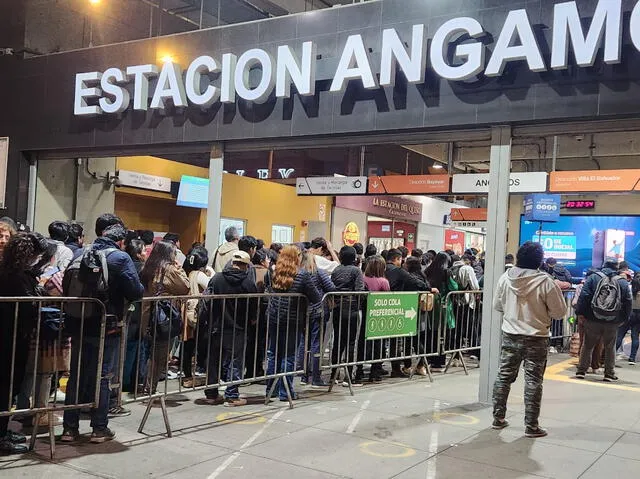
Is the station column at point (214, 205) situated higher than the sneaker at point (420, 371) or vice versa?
the station column at point (214, 205)

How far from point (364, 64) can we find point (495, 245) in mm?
2863

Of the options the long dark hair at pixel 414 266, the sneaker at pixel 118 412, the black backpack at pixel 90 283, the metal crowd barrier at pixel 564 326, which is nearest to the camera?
the black backpack at pixel 90 283

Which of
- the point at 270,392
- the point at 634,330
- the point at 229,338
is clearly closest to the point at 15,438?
the point at 229,338

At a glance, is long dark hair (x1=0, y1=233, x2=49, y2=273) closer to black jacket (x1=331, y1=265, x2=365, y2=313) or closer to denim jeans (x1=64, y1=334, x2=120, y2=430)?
denim jeans (x1=64, y1=334, x2=120, y2=430)

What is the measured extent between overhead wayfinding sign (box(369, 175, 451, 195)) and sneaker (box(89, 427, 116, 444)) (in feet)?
29.5

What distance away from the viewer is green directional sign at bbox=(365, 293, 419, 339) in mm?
7875

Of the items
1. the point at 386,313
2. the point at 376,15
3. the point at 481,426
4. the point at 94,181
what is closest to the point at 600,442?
the point at 481,426

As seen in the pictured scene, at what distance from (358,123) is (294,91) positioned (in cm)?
117

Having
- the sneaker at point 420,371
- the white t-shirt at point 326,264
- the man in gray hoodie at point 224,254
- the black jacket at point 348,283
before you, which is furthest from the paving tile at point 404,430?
the man in gray hoodie at point 224,254

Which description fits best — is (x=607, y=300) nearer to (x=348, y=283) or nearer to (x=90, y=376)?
(x=348, y=283)

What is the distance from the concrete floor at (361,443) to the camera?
4855mm

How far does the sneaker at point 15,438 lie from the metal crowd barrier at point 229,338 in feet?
4.16

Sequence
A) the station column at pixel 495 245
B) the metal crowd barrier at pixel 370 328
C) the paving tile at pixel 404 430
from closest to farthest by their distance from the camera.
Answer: the paving tile at pixel 404 430 < the station column at pixel 495 245 < the metal crowd barrier at pixel 370 328

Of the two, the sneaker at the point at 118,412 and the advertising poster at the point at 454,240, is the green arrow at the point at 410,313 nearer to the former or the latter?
the sneaker at the point at 118,412
